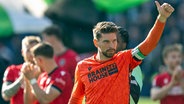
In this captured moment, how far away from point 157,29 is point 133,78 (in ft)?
3.20

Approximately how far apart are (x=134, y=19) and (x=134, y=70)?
14268mm

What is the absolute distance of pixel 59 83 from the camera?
11.6 m

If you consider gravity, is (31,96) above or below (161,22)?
below

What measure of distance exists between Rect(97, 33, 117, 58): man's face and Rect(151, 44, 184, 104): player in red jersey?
319 centimetres

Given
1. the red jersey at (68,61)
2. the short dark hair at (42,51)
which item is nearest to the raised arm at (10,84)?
the short dark hair at (42,51)

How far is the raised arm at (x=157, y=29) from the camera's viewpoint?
364 inches

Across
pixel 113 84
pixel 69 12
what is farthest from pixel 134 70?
pixel 69 12

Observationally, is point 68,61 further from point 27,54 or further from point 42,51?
point 42,51

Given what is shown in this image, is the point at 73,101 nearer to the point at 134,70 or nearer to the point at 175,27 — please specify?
the point at 134,70

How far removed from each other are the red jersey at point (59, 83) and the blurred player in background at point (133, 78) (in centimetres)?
133

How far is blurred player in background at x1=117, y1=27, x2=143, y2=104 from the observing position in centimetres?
996

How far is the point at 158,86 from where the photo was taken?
1300cm

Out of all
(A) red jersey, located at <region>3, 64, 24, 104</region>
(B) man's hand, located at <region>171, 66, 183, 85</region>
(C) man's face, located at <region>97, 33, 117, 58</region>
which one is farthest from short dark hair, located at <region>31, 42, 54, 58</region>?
(C) man's face, located at <region>97, 33, 117, 58</region>

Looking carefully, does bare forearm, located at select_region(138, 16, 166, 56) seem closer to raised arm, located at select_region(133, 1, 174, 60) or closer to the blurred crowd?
raised arm, located at select_region(133, 1, 174, 60)
